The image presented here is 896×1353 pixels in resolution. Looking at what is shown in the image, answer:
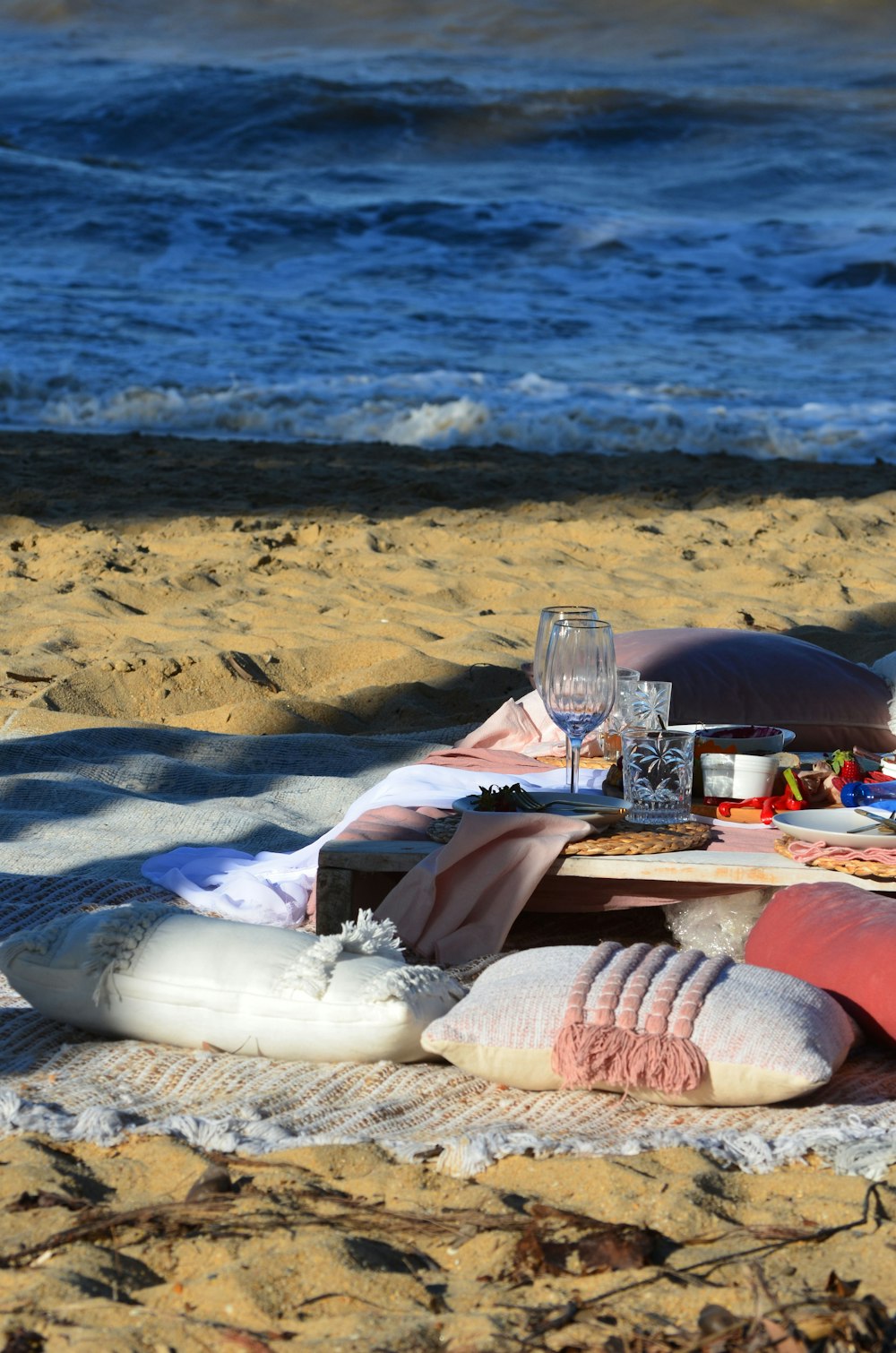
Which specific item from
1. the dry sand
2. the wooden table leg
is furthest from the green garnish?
the dry sand

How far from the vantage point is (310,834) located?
411 centimetres

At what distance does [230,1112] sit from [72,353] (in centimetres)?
1161

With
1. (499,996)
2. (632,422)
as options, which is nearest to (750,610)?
(499,996)

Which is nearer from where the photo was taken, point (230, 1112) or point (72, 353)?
point (230, 1112)

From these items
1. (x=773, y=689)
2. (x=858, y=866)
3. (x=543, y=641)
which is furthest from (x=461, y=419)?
(x=858, y=866)

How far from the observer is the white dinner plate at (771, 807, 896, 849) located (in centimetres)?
291

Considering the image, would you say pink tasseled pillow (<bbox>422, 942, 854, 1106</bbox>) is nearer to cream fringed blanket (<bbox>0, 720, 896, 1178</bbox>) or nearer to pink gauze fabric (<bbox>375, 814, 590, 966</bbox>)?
cream fringed blanket (<bbox>0, 720, 896, 1178</bbox>)

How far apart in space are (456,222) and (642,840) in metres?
18.6

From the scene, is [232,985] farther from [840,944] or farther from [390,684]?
[390,684]

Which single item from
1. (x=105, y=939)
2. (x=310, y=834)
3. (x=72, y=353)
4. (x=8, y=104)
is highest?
(x=8, y=104)

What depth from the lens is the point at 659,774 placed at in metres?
3.09

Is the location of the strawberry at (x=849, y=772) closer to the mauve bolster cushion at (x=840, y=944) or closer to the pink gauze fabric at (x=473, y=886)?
the mauve bolster cushion at (x=840, y=944)

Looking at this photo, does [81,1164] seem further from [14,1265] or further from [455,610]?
[455,610]

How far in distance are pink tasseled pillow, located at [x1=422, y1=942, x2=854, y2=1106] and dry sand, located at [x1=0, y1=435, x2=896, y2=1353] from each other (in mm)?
198
